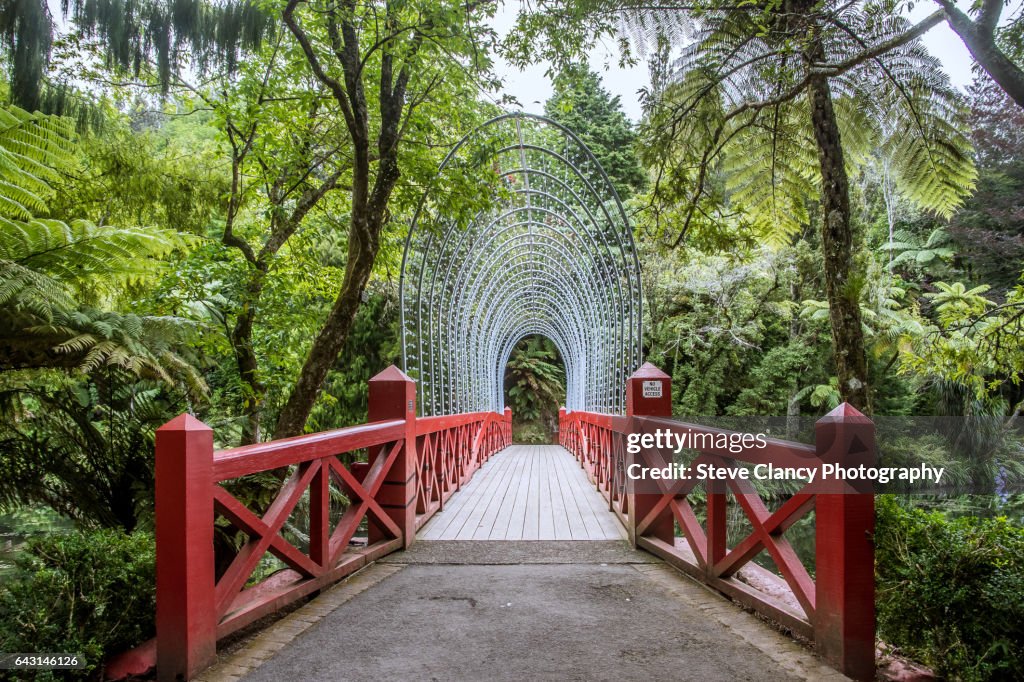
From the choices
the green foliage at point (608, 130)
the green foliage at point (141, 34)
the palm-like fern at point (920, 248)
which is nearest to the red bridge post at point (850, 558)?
the green foliage at point (141, 34)

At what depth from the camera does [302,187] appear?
286 inches

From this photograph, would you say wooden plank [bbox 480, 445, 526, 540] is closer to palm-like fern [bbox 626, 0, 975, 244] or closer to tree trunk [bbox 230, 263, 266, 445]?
tree trunk [bbox 230, 263, 266, 445]

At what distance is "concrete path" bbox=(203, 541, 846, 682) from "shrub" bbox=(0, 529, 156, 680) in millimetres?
378

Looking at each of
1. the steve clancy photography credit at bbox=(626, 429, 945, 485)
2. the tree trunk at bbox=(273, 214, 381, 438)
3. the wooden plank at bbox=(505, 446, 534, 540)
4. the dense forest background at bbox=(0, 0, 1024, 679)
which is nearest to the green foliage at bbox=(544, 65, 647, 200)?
the wooden plank at bbox=(505, 446, 534, 540)

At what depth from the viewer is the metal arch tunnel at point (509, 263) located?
618 cm

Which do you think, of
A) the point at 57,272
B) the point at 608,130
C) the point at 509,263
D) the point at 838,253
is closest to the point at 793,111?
the point at 838,253

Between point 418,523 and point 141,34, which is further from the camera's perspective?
point 141,34

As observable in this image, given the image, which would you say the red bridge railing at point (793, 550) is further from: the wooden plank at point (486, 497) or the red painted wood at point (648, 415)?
the wooden plank at point (486, 497)

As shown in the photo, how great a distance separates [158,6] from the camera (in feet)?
17.3

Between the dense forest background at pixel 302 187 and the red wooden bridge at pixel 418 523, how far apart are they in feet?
0.83

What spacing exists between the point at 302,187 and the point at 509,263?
5.46 m

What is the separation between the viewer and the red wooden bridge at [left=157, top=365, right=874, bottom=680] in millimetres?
2094

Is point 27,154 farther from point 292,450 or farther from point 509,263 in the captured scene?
point 509,263

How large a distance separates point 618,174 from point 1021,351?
16.6 metres
